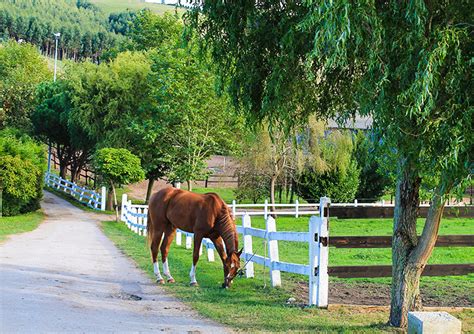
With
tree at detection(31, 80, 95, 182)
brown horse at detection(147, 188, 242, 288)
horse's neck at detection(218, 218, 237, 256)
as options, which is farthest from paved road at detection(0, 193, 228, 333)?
tree at detection(31, 80, 95, 182)

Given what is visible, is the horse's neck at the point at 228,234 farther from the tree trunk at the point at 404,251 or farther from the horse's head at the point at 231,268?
the tree trunk at the point at 404,251

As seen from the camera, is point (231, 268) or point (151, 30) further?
point (151, 30)

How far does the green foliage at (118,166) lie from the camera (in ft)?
120

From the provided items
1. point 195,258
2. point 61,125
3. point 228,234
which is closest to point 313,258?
point 228,234

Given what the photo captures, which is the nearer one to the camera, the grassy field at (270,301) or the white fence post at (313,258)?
the grassy field at (270,301)

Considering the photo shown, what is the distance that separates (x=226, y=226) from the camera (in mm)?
11156

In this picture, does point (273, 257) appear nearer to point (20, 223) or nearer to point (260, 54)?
point (260, 54)

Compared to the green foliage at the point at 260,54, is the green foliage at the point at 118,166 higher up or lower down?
lower down

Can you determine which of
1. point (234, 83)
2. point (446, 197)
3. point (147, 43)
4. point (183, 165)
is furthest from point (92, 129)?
point (446, 197)

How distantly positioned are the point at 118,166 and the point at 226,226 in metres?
26.4

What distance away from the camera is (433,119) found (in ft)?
22.4

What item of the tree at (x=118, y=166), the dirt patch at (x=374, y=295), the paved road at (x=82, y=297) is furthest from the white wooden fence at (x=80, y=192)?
the dirt patch at (x=374, y=295)

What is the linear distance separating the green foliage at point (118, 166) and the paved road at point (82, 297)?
64.2 ft

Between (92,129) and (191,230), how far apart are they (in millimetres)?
32507
